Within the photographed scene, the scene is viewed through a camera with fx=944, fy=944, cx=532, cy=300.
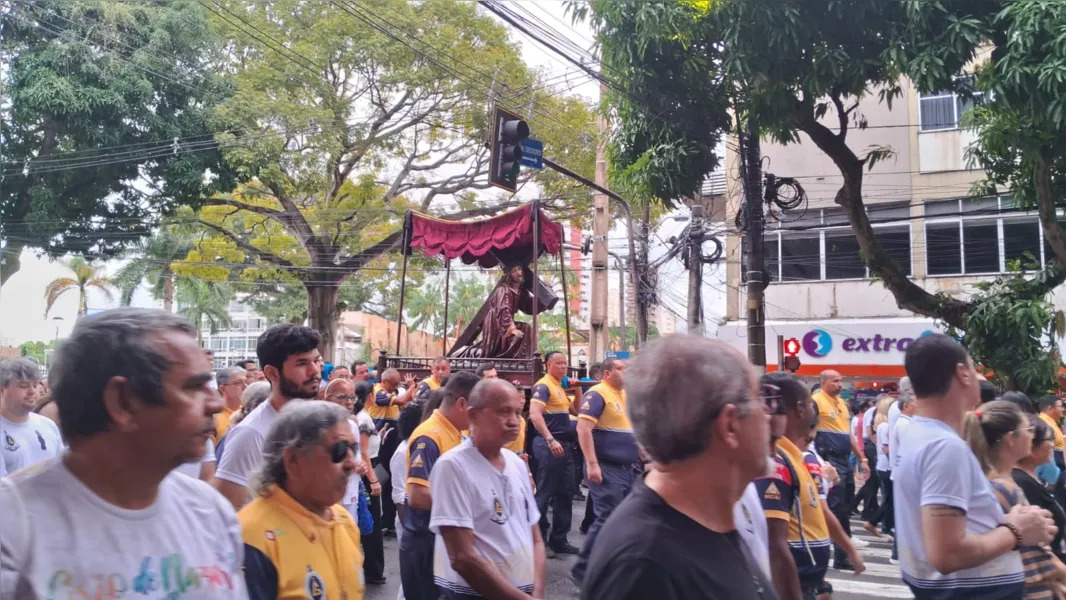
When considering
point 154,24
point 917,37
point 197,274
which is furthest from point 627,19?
point 197,274

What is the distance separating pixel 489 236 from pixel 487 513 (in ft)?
28.0

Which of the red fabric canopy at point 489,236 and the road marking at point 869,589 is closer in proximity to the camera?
the road marking at point 869,589

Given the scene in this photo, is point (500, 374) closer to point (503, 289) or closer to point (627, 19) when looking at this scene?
point (503, 289)

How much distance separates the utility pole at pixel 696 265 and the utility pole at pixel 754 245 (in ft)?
19.8

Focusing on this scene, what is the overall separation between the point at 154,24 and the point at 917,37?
15.1 m

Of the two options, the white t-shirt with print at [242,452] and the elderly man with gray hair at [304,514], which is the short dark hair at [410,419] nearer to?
the white t-shirt with print at [242,452]

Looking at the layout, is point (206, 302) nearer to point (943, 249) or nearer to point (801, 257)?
point (801, 257)

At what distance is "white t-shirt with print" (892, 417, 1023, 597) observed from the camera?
3.67 metres

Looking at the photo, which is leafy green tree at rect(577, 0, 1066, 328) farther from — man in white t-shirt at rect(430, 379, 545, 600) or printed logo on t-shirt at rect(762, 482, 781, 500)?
man in white t-shirt at rect(430, 379, 545, 600)

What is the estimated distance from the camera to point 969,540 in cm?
361

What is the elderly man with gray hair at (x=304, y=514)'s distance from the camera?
277 cm

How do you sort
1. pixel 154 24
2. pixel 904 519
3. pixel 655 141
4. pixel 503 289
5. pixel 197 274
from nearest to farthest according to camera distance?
pixel 904 519 < pixel 503 289 < pixel 655 141 < pixel 154 24 < pixel 197 274

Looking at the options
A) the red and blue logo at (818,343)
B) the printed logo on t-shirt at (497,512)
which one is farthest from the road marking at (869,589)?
the red and blue logo at (818,343)

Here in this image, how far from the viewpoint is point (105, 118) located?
1834 cm
